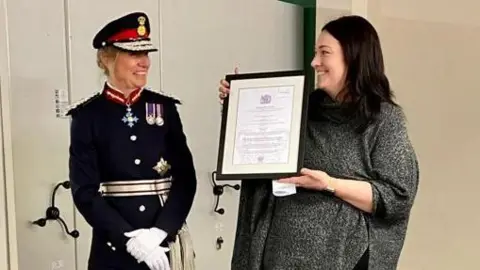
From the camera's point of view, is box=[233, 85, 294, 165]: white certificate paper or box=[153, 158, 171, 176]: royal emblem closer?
box=[233, 85, 294, 165]: white certificate paper

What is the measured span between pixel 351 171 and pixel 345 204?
77 mm

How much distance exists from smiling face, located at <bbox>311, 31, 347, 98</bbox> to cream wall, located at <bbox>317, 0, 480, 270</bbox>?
Result: 4.85ft

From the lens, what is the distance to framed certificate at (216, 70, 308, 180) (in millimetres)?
1513

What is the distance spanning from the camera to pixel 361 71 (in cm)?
153

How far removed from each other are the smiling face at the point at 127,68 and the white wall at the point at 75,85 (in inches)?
15.3

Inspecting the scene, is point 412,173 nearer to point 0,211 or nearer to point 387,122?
point 387,122

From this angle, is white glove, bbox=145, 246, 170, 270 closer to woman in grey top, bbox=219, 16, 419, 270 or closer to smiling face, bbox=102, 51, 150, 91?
woman in grey top, bbox=219, 16, 419, 270

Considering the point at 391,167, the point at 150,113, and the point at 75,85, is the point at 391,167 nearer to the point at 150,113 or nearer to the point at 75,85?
the point at 150,113

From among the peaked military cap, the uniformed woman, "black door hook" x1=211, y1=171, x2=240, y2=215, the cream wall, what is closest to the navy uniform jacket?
the uniformed woman

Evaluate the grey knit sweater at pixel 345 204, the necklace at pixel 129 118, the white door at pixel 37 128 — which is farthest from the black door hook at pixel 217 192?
the grey knit sweater at pixel 345 204

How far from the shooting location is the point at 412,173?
1545mm

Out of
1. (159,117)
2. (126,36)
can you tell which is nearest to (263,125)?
(159,117)

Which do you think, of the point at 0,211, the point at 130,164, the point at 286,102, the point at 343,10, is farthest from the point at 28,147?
the point at 343,10

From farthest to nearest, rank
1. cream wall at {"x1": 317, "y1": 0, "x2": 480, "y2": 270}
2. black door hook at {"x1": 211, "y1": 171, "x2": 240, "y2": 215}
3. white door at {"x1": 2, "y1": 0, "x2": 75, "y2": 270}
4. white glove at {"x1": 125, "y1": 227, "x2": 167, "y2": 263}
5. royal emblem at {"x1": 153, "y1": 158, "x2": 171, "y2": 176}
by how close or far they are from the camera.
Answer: cream wall at {"x1": 317, "y1": 0, "x2": 480, "y2": 270} → black door hook at {"x1": 211, "y1": 171, "x2": 240, "y2": 215} → white door at {"x1": 2, "y1": 0, "x2": 75, "y2": 270} → royal emblem at {"x1": 153, "y1": 158, "x2": 171, "y2": 176} → white glove at {"x1": 125, "y1": 227, "x2": 167, "y2": 263}
